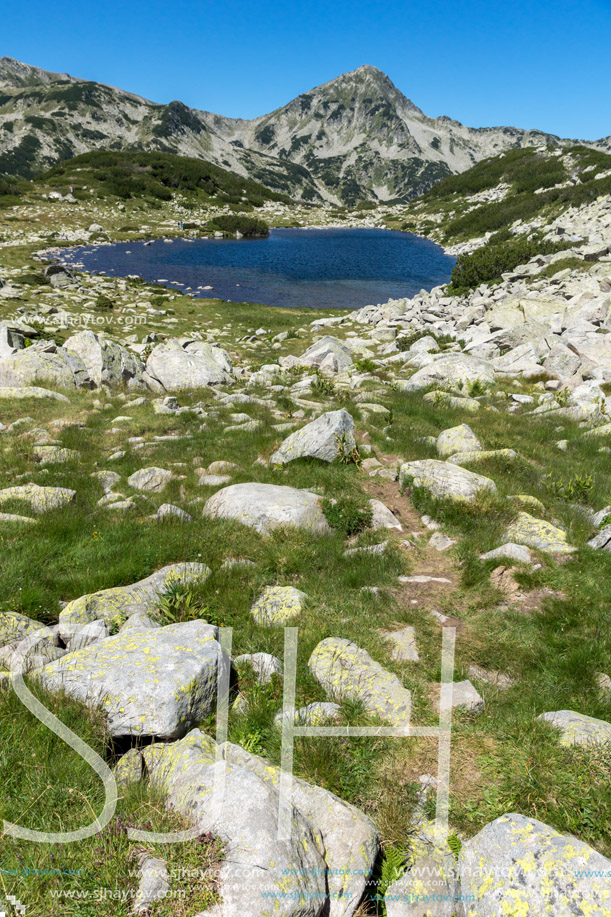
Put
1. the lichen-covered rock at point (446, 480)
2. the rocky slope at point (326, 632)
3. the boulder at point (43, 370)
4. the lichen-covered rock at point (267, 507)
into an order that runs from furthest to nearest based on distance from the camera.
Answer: the boulder at point (43, 370), the lichen-covered rock at point (446, 480), the lichen-covered rock at point (267, 507), the rocky slope at point (326, 632)

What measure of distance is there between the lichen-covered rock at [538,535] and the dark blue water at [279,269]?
35.5m

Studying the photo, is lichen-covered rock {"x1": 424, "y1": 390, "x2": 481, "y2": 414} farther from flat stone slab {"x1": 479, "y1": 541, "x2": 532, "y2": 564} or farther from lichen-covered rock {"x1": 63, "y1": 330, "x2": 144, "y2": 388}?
lichen-covered rock {"x1": 63, "y1": 330, "x2": 144, "y2": 388}

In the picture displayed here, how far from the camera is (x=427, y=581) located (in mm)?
6242

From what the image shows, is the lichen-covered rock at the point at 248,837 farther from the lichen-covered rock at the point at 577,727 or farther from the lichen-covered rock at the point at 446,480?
the lichen-covered rock at the point at 446,480

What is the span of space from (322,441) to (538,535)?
14.3 ft

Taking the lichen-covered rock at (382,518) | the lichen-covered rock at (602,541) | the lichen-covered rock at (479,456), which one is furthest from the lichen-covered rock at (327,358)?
the lichen-covered rock at (602,541)

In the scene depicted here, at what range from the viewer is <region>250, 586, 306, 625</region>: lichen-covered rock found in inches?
207

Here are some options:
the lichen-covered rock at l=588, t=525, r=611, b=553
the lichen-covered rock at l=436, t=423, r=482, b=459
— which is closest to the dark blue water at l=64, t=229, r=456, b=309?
the lichen-covered rock at l=436, t=423, r=482, b=459

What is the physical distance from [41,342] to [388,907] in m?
22.5

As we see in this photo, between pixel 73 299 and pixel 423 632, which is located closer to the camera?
pixel 423 632

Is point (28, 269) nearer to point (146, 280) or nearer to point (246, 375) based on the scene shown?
point (146, 280)

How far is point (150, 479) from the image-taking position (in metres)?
8.74

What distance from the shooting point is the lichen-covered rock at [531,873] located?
8.13ft

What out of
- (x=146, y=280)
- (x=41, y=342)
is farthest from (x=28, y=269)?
(x=41, y=342)
